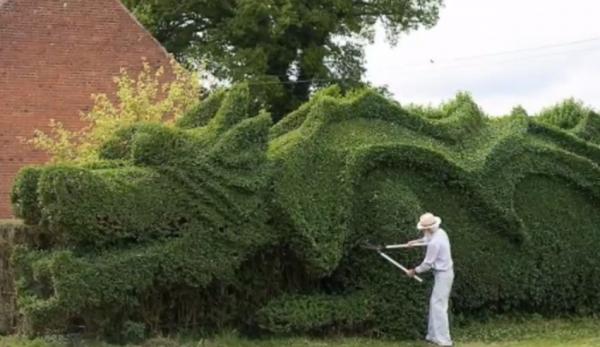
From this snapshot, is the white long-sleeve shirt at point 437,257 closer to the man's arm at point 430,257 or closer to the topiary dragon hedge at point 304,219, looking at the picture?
the man's arm at point 430,257

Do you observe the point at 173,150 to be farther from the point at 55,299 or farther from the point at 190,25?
the point at 190,25

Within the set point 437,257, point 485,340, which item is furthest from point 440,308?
point 485,340

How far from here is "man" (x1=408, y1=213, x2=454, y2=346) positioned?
11844 millimetres

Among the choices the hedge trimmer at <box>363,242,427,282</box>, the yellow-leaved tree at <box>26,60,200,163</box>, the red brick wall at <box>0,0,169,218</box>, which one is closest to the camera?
the hedge trimmer at <box>363,242,427,282</box>

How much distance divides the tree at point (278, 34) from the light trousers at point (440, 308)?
19.7 metres

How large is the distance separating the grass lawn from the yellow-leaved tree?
249 inches

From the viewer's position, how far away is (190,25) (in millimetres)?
34062

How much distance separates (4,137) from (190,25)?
40.3ft

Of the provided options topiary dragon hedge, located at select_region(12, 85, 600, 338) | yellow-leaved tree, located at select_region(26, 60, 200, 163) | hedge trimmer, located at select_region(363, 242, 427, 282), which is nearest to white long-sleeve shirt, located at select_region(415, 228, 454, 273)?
hedge trimmer, located at select_region(363, 242, 427, 282)

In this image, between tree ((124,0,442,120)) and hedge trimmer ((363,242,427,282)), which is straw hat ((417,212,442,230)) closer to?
hedge trimmer ((363,242,427,282))

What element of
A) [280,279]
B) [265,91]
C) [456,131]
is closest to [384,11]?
[265,91]

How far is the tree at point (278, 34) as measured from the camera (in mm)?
31328

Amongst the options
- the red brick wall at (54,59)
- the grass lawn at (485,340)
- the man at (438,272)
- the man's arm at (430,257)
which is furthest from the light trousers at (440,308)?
the red brick wall at (54,59)

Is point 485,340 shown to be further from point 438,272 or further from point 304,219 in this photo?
point 304,219
